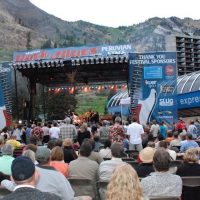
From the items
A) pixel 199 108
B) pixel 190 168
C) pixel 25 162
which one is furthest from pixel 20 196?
pixel 199 108

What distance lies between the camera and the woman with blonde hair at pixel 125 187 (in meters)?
3.23

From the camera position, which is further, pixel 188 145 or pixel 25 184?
pixel 188 145

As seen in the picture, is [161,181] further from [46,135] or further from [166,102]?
[166,102]

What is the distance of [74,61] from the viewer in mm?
24938

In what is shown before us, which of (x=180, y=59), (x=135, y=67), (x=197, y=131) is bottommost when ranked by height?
(x=197, y=131)

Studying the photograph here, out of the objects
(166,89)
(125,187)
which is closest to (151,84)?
(166,89)

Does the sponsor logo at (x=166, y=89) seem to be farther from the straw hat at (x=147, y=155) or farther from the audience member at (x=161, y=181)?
the audience member at (x=161, y=181)

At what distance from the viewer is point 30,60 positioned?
1001 inches

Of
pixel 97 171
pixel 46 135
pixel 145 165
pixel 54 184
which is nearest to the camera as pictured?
pixel 54 184

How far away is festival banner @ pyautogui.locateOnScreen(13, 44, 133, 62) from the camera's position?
24781 mm

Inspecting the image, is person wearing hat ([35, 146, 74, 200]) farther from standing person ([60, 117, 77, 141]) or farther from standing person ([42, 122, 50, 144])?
standing person ([42, 122, 50, 144])

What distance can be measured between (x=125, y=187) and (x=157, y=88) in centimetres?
1954

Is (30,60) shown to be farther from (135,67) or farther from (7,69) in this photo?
(135,67)

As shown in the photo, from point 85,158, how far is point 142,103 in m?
15.5
